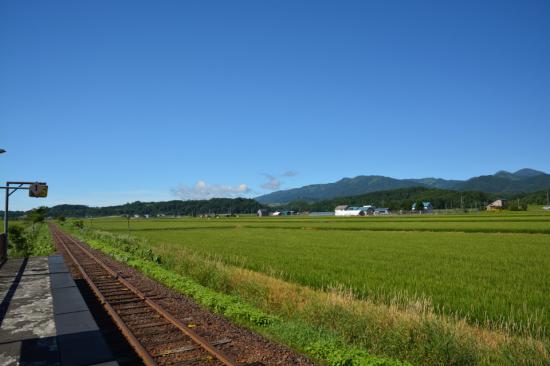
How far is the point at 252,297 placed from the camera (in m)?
13.2

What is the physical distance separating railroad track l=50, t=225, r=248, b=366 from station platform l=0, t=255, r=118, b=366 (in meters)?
0.85

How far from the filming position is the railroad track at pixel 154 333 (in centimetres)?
753

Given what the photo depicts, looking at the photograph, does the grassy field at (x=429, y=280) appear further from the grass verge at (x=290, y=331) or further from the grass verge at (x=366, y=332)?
the grass verge at (x=290, y=331)

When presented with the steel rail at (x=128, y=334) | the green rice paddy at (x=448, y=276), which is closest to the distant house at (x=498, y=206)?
the green rice paddy at (x=448, y=276)

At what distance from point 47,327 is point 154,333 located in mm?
2188

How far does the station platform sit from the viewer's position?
672cm

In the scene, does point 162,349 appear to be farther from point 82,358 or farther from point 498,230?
point 498,230

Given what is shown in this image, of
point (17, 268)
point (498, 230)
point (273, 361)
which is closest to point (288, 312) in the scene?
point (273, 361)

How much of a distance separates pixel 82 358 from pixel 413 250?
2503cm

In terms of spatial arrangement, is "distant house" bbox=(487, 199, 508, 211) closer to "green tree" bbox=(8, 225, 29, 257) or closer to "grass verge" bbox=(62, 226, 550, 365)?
"green tree" bbox=(8, 225, 29, 257)

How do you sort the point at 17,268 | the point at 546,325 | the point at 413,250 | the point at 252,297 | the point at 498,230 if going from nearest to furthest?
1. the point at 546,325
2. the point at 252,297
3. the point at 17,268
4. the point at 413,250
5. the point at 498,230

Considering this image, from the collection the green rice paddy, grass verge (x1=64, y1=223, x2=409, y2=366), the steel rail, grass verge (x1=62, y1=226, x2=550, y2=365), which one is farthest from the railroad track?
the green rice paddy

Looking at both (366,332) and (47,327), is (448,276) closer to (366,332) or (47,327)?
(366,332)

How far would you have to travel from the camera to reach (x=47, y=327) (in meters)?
8.42
